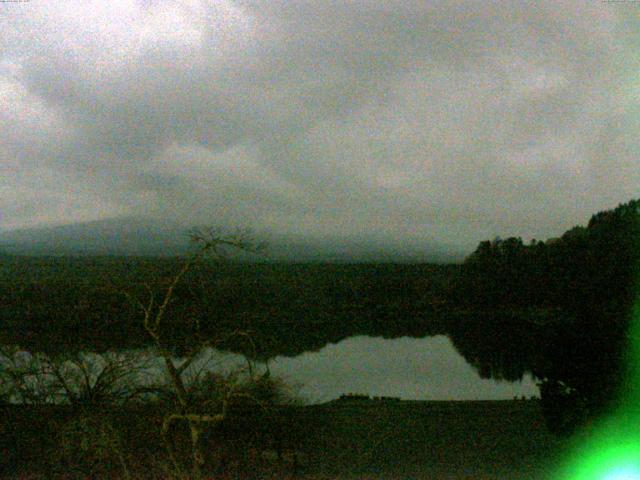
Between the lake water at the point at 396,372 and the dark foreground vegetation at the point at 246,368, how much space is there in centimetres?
67

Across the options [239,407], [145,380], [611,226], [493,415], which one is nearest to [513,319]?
[611,226]

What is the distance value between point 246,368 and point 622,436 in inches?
196

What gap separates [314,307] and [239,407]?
46.3 feet

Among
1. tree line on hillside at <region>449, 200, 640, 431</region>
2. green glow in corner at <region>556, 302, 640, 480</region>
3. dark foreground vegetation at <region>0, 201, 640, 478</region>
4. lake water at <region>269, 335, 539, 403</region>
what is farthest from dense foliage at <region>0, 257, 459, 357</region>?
green glow in corner at <region>556, 302, 640, 480</region>

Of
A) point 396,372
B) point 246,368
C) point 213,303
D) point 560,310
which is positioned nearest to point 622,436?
point 246,368

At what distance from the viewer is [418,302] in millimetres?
30078

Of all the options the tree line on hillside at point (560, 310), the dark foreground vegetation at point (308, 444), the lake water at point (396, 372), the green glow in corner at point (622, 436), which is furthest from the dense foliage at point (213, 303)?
the green glow in corner at point (622, 436)

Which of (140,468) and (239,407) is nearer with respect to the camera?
(140,468)

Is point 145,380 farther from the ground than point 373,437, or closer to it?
farther from the ground

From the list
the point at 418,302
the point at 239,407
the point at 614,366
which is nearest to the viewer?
the point at 614,366

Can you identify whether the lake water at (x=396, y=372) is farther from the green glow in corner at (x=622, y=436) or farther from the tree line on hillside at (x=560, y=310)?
the green glow in corner at (x=622, y=436)

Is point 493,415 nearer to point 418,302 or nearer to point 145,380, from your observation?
point 145,380

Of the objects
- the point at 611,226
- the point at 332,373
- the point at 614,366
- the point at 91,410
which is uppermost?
the point at 611,226

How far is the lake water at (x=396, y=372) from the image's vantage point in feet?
61.6
